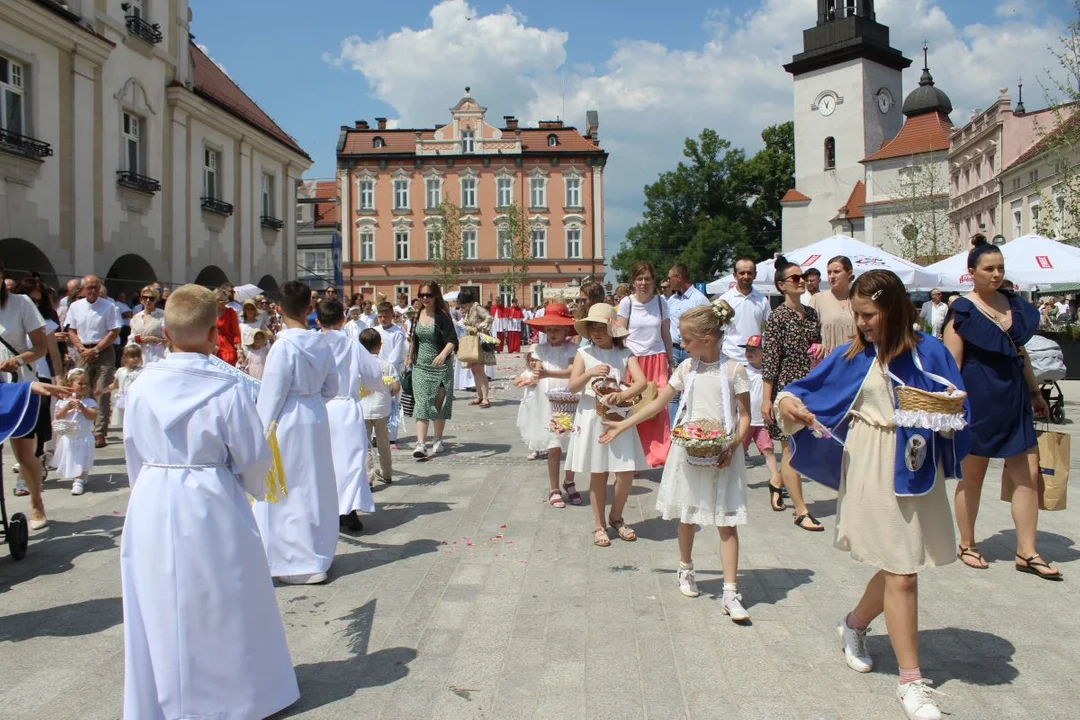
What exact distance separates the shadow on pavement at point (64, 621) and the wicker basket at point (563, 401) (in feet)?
11.6

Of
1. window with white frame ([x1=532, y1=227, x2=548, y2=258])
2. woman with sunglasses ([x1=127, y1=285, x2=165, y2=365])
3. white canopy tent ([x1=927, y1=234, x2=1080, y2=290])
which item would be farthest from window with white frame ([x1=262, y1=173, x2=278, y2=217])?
window with white frame ([x1=532, y1=227, x2=548, y2=258])

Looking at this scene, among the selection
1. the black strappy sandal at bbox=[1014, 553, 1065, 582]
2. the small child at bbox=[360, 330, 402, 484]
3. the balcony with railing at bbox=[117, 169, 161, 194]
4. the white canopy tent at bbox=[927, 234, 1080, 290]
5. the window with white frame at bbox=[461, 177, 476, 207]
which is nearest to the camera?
the black strappy sandal at bbox=[1014, 553, 1065, 582]

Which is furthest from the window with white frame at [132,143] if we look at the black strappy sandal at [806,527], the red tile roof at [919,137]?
the red tile roof at [919,137]

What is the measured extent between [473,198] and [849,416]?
213 feet

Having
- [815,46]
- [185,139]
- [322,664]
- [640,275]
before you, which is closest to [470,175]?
[815,46]

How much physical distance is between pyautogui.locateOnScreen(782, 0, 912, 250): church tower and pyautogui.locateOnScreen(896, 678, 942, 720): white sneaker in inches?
2560

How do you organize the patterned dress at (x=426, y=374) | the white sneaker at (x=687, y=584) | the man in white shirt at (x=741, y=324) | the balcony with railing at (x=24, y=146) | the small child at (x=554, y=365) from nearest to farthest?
1. the white sneaker at (x=687, y=584)
2. the small child at (x=554, y=365)
3. the man in white shirt at (x=741, y=324)
4. the patterned dress at (x=426, y=374)
5. the balcony with railing at (x=24, y=146)

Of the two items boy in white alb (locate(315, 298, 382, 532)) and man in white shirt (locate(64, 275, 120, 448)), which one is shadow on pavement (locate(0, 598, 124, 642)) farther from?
man in white shirt (locate(64, 275, 120, 448))

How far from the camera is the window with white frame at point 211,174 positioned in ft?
86.1

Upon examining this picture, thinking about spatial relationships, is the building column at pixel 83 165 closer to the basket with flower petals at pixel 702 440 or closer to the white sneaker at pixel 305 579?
the white sneaker at pixel 305 579

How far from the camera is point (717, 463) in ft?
16.9

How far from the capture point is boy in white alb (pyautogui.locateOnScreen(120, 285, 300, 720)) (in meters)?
3.56

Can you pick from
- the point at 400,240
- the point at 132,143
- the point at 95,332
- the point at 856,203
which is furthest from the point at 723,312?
the point at 400,240

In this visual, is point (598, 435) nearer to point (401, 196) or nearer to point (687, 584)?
point (687, 584)
